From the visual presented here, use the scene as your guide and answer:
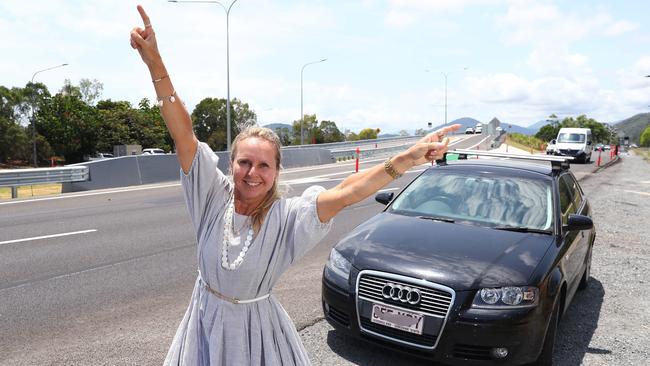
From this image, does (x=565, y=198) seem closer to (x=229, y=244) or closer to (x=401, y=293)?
(x=401, y=293)

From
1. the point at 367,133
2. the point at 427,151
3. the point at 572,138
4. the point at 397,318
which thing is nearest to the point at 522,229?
the point at 397,318

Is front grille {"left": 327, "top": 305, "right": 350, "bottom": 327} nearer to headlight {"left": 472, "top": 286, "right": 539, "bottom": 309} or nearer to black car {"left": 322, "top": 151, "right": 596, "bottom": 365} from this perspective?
black car {"left": 322, "top": 151, "right": 596, "bottom": 365}

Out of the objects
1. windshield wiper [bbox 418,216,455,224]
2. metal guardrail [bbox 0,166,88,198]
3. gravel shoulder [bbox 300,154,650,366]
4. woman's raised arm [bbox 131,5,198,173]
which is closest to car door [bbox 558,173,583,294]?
gravel shoulder [bbox 300,154,650,366]

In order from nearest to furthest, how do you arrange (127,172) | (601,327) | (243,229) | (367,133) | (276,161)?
(243,229) → (276,161) → (601,327) → (127,172) → (367,133)

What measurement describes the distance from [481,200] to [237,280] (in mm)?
3447

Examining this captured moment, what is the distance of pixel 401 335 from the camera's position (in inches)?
144

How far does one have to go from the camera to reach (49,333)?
14.6 feet

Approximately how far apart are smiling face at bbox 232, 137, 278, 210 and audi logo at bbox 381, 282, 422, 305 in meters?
1.85

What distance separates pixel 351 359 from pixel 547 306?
1515 millimetres

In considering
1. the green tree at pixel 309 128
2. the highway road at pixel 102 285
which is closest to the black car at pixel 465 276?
the highway road at pixel 102 285

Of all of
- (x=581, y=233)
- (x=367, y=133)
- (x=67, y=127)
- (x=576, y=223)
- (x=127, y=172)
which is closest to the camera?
(x=576, y=223)

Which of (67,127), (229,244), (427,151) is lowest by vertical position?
(229,244)

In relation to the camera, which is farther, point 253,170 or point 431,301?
point 431,301

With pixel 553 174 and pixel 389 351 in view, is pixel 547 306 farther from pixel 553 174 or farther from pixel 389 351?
Result: pixel 553 174
